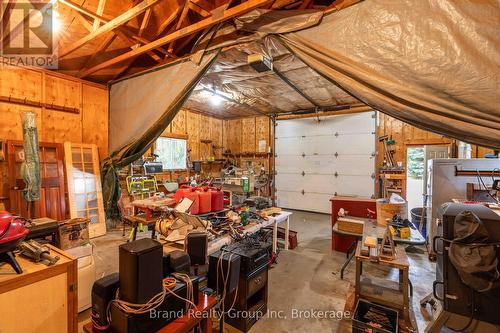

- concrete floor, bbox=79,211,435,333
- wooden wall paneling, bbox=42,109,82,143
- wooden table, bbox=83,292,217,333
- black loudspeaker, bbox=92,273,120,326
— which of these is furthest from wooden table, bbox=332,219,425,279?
wooden wall paneling, bbox=42,109,82,143

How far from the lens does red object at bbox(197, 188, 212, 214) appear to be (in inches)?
107

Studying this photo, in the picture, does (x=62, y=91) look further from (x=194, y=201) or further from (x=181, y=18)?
(x=194, y=201)

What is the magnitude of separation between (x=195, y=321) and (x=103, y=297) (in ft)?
1.89

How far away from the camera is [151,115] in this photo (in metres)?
3.46

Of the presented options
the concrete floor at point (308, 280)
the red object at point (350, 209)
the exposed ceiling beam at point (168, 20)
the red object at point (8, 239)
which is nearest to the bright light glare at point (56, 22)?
the exposed ceiling beam at point (168, 20)

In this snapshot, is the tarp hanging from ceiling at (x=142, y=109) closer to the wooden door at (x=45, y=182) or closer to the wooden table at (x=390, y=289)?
the wooden door at (x=45, y=182)

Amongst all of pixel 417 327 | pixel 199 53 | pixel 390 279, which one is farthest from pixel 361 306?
pixel 199 53

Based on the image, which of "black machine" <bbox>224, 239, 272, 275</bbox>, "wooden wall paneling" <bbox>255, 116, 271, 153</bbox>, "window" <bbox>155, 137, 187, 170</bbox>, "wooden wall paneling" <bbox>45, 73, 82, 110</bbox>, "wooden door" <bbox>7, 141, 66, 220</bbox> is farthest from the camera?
"wooden wall paneling" <bbox>255, 116, 271, 153</bbox>

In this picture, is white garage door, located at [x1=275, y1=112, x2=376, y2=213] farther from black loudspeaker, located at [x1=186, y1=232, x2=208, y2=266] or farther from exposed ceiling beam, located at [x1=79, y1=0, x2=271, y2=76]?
black loudspeaker, located at [x1=186, y1=232, x2=208, y2=266]

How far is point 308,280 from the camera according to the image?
306 centimetres

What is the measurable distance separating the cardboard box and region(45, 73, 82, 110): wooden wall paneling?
9.42 ft

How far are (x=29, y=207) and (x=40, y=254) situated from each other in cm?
290

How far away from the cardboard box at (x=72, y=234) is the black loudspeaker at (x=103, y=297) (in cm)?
132

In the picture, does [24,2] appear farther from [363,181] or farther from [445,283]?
[363,181]
